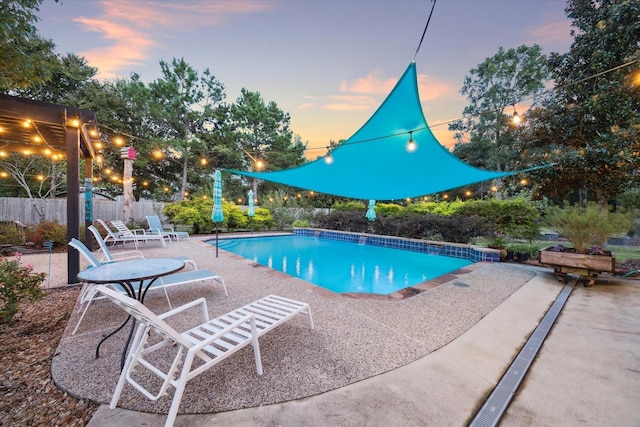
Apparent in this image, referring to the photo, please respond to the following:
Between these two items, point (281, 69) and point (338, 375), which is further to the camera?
point (281, 69)

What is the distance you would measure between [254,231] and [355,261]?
6651mm

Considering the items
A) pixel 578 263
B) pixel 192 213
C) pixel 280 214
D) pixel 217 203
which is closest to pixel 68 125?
pixel 217 203

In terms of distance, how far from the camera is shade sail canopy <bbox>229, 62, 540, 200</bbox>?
14.9 ft

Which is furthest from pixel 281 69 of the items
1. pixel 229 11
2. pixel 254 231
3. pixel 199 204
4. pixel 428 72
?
pixel 254 231

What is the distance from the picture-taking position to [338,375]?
1690 millimetres

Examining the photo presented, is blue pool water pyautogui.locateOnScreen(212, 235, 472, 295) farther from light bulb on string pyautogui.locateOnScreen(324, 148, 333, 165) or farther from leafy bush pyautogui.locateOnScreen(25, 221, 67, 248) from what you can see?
leafy bush pyautogui.locateOnScreen(25, 221, 67, 248)

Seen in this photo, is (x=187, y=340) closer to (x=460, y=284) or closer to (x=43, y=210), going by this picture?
(x=460, y=284)

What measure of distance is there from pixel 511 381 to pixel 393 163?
5022 mm

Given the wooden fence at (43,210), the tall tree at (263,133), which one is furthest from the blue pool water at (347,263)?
the tall tree at (263,133)

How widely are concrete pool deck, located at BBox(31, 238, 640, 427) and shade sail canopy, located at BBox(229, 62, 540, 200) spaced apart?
3076 millimetres

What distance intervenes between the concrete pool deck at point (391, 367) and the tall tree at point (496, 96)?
17347 millimetres

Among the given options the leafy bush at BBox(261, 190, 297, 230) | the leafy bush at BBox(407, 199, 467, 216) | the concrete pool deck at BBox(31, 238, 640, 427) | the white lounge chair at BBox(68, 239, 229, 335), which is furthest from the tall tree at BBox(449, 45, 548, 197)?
the white lounge chair at BBox(68, 239, 229, 335)

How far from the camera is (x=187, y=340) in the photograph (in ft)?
4.54

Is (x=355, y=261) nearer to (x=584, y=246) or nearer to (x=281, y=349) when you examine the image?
(x=584, y=246)
